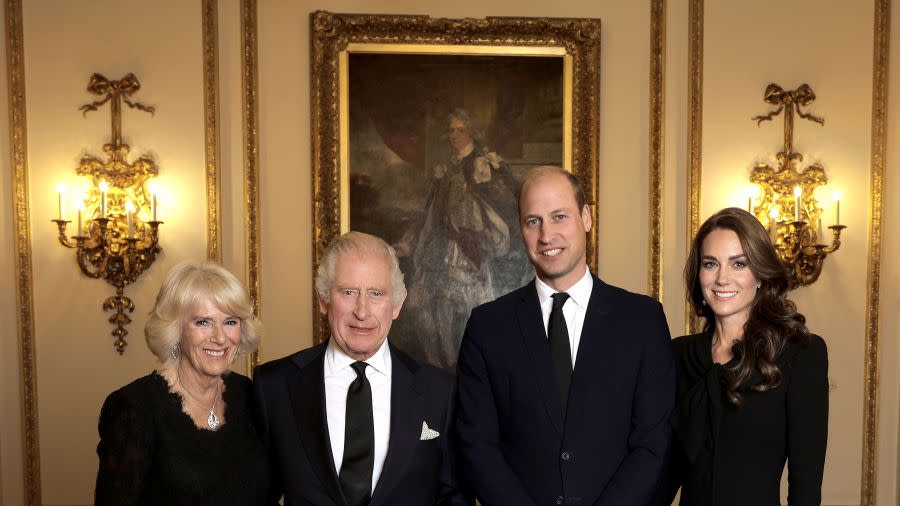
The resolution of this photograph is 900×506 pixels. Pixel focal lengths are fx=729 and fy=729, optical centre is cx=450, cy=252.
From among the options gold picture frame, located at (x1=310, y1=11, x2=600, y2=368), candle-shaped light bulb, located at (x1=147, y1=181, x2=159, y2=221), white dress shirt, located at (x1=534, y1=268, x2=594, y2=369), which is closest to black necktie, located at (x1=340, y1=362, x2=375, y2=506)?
white dress shirt, located at (x1=534, y1=268, x2=594, y2=369)

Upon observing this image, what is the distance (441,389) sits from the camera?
2.61 m

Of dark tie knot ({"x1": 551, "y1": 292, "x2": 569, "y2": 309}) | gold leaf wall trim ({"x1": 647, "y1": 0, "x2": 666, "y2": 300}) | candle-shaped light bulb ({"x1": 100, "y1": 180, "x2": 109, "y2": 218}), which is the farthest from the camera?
gold leaf wall trim ({"x1": 647, "y1": 0, "x2": 666, "y2": 300})

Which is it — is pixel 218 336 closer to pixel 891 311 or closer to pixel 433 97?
pixel 433 97

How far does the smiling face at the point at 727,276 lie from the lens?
2.64 metres

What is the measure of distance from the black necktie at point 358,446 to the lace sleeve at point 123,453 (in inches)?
24.1

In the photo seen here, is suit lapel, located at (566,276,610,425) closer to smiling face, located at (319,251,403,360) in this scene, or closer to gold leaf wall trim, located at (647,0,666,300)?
smiling face, located at (319,251,403,360)

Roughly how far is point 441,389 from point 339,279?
1.83 ft

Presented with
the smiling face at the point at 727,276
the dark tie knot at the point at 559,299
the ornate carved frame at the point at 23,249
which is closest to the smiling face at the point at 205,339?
the dark tie knot at the point at 559,299

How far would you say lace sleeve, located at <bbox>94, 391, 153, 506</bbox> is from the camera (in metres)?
2.20

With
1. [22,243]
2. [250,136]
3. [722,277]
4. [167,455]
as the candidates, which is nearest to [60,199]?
[22,243]

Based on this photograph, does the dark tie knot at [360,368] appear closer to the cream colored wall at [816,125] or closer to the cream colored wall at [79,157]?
the cream colored wall at [79,157]

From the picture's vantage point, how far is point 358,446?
7.82 ft

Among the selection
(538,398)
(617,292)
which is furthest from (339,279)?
(617,292)

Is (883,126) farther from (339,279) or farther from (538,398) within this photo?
(339,279)
